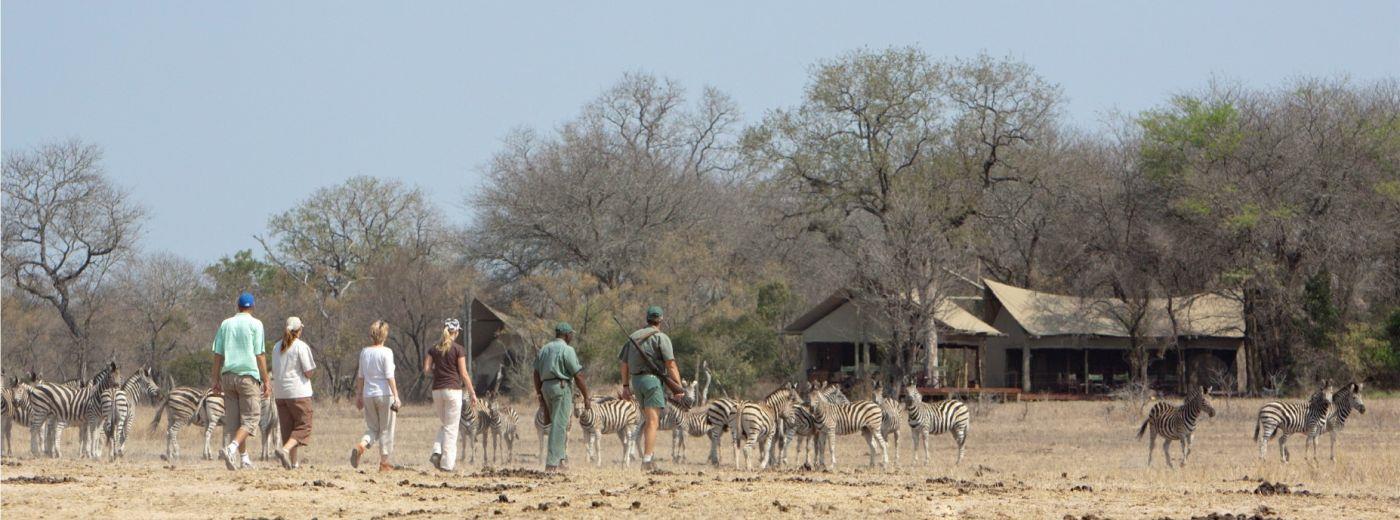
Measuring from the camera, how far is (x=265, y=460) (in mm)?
21844

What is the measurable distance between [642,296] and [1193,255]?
56.6ft

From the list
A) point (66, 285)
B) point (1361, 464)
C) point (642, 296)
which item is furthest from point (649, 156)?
point (1361, 464)

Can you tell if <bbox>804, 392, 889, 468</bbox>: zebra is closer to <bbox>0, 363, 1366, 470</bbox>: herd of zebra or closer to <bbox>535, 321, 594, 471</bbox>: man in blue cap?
<bbox>0, 363, 1366, 470</bbox>: herd of zebra

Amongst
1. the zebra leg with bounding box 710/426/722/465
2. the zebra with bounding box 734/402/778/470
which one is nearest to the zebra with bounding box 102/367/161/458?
the zebra leg with bounding box 710/426/722/465

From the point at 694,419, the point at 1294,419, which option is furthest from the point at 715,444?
the point at 1294,419

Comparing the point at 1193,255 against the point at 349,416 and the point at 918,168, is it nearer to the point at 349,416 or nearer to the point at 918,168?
the point at 918,168

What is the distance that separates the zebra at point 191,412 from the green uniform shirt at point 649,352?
292 inches

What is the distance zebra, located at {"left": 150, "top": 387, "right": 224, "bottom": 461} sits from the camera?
2175cm

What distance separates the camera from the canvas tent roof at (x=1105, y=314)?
157 ft

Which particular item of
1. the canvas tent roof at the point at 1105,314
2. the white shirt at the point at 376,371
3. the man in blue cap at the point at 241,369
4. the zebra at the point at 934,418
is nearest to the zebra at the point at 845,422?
the zebra at the point at 934,418

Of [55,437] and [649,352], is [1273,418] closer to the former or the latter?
[649,352]

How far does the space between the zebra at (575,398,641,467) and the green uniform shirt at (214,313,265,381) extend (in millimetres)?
6397

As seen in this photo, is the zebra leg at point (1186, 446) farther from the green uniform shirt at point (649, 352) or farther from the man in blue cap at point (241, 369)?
the man in blue cap at point (241, 369)

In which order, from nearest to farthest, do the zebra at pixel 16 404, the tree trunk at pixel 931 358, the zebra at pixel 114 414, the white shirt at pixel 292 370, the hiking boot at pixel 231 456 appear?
the hiking boot at pixel 231 456
the white shirt at pixel 292 370
the zebra at pixel 114 414
the zebra at pixel 16 404
the tree trunk at pixel 931 358
